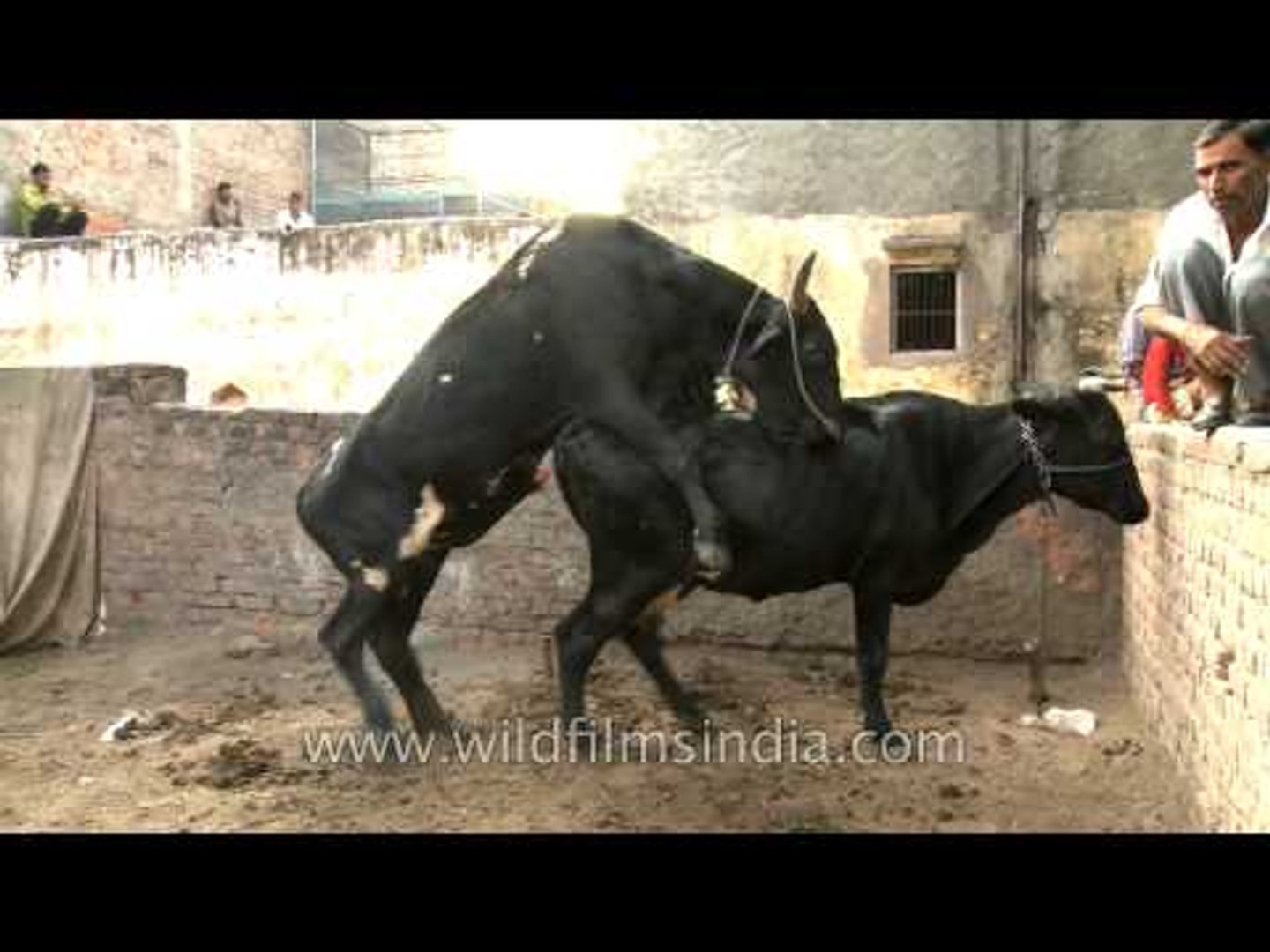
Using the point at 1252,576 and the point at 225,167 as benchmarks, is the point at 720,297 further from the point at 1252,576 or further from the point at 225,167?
the point at 225,167

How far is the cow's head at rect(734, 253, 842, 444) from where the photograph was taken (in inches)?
220

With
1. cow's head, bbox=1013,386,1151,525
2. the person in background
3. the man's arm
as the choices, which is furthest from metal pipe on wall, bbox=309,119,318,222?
the man's arm

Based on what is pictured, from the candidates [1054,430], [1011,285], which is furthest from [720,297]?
[1011,285]

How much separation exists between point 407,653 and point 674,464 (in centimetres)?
175

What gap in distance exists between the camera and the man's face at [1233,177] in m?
4.25

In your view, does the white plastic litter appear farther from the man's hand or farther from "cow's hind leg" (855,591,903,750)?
the man's hand

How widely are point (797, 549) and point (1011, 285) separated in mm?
7213

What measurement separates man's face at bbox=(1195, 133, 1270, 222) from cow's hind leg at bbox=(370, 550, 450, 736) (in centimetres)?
384

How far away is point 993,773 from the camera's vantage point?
544cm

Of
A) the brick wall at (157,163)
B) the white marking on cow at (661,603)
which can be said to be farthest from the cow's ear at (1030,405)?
the brick wall at (157,163)

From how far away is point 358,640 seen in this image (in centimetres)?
564

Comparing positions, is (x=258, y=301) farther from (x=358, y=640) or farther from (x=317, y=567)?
(x=358, y=640)

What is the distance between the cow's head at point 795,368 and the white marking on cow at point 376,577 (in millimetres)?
1982

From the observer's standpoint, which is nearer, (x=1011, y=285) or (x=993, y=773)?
(x=993, y=773)
